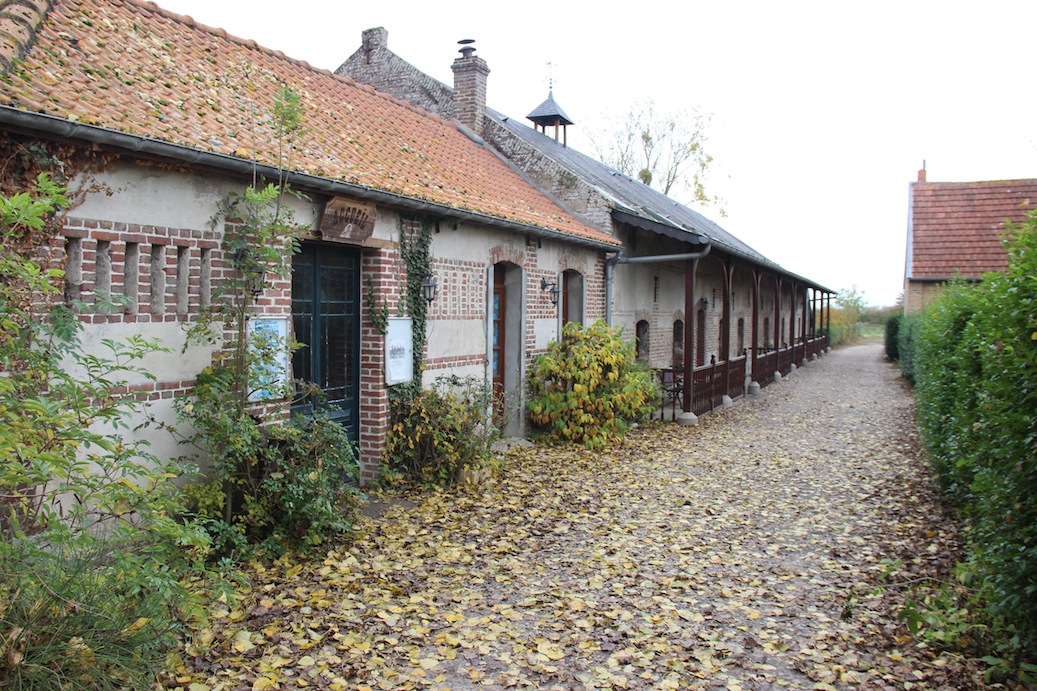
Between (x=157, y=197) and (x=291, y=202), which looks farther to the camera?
(x=291, y=202)

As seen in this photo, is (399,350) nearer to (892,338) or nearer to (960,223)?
(960,223)

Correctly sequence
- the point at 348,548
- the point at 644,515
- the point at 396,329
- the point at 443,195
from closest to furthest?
1. the point at 348,548
2. the point at 644,515
3. the point at 396,329
4. the point at 443,195

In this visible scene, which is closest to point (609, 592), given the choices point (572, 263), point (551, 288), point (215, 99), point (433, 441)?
point (433, 441)

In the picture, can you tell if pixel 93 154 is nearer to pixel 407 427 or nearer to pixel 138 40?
pixel 138 40

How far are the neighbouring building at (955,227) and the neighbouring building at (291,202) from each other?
38.9ft

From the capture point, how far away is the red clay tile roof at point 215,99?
5.47 meters

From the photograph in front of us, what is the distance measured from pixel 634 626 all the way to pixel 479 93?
490 inches

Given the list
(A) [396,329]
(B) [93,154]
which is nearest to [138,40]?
(B) [93,154]

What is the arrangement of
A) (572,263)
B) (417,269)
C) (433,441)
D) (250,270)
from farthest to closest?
(572,263) → (417,269) → (433,441) → (250,270)

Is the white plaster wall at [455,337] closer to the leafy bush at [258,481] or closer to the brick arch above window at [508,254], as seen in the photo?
the brick arch above window at [508,254]

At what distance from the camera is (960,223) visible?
813 inches

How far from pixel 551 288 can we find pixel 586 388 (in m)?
1.74

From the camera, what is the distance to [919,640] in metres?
4.41

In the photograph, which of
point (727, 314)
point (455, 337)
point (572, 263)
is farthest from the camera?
point (727, 314)
